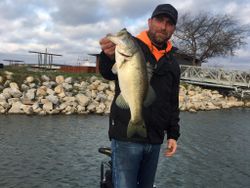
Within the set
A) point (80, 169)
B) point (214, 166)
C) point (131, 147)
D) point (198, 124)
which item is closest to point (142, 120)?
point (131, 147)

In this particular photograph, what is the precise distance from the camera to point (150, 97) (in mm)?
4602

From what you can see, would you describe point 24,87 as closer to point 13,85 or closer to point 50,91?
point 13,85

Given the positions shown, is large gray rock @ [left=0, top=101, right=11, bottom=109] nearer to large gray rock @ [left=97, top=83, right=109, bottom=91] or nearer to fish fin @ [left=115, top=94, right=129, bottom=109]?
large gray rock @ [left=97, top=83, right=109, bottom=91]

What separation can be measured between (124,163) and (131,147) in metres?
0.22

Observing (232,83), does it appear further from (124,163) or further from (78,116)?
(124,163)

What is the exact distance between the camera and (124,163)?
196 inches

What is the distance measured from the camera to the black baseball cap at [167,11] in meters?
4.90

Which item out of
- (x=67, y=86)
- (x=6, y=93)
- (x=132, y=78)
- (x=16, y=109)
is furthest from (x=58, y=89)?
(x=132, y=78)

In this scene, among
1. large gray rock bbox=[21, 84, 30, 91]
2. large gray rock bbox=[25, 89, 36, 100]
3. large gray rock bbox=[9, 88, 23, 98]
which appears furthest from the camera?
large gray rock bbox=[21, 84, 30, 91]

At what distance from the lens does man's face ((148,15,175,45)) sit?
4918 millimetres

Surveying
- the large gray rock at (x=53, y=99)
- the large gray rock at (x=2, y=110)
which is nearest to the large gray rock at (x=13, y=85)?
the large gray rock at (x=53, y=99)

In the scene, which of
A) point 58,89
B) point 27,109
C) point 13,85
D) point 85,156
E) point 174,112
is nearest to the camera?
point 174,112

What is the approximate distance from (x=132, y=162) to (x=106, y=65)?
3.90 ft

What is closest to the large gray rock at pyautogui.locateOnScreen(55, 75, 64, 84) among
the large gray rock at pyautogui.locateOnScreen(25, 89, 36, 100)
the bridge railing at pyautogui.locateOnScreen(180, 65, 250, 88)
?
the large gray rock at pyautogui.locateOnScreen(25, 89, 36, 100)
